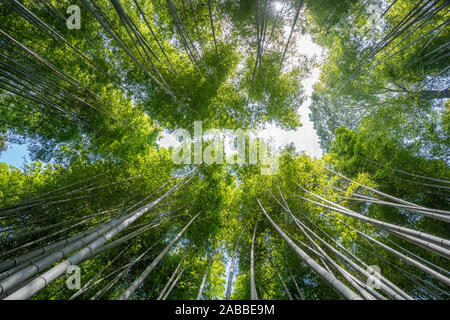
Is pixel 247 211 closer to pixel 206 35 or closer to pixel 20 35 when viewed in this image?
pixel 206 35

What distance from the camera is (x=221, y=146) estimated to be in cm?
555

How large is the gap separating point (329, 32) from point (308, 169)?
3.86 m

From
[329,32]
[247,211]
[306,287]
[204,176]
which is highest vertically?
[329,32]

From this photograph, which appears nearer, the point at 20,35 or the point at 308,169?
the point at 20,35

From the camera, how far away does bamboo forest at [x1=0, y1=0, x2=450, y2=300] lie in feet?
12.8

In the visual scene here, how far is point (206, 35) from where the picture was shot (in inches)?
172

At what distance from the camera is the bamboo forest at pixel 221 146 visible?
3895mm
